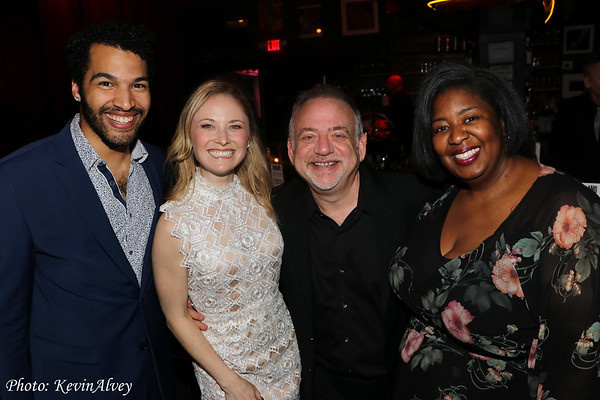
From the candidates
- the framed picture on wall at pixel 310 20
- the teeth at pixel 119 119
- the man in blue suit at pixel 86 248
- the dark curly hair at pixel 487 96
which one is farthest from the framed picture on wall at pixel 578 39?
the teeth at pixel 119 119

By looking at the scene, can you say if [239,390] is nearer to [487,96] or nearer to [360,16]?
[487,96]

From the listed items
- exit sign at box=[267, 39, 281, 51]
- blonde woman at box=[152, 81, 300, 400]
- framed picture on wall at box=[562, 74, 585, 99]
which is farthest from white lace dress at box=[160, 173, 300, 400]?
framed picture on wall at box=[562, 74, 585, 99]

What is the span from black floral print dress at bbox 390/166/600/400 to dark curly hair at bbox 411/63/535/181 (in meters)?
0.20

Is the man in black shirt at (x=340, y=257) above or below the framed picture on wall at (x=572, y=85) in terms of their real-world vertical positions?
→ below

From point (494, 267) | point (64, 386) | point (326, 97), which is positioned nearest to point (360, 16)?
point (326, 97)

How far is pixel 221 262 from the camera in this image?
186 centimetres

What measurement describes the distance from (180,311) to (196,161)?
0.68m

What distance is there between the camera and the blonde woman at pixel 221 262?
1845 millimetres

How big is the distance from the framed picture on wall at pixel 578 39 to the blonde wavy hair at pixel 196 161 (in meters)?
7.35

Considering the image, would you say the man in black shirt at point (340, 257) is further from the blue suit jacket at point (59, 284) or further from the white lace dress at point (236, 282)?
the blue suit jacket at point (59, 284)

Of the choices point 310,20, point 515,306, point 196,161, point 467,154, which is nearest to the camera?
point 515,306

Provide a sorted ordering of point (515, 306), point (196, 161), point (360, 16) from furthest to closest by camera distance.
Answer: point (360, 16), point (196, 161), point (515, 306)

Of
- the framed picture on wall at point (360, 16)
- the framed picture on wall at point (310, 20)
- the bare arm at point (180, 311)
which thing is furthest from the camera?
the framed picture on wall at point (310, 20)

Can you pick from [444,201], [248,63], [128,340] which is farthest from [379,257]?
[248,63]
